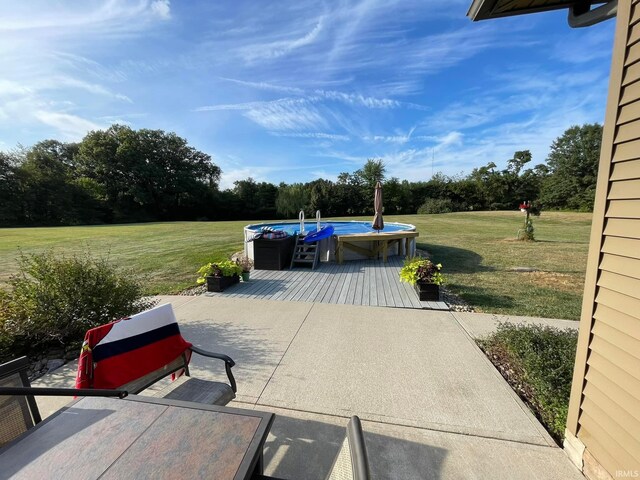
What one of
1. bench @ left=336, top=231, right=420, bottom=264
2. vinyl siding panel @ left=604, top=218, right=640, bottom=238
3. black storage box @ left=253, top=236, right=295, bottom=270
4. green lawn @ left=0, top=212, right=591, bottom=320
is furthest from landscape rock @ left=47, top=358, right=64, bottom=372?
bench @ left=336, top=231, right=420, bottom=264

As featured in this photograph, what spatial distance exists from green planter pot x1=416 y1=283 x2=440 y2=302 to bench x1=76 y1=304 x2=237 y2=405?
3552 mm

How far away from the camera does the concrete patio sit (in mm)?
1723

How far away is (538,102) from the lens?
53.5 feet

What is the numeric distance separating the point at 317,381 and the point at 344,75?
13.0 m

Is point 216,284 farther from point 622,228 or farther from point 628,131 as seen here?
point 628,131

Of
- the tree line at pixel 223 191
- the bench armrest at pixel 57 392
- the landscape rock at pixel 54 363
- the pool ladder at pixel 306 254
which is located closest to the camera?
the bench armrest at pixel 57 392

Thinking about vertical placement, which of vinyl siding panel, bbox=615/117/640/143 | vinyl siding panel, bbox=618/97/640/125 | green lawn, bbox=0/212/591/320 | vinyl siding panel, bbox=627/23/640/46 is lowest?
green lawn, bbox=0/212/591/320

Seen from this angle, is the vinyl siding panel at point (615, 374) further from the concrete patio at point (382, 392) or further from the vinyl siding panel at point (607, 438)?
the concrete patio at point (382, 392)

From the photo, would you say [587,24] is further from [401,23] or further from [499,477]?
[401,23]

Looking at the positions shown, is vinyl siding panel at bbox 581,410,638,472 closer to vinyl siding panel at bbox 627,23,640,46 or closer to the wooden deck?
vinyl siding panel at bbox 627,23,640,46

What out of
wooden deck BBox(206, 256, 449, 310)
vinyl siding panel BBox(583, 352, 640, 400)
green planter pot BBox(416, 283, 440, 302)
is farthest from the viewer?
wooden deck BBox(206, 256, 449, 310)

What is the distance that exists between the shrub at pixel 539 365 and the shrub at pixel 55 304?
4591mm

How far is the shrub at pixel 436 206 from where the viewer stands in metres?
30.4

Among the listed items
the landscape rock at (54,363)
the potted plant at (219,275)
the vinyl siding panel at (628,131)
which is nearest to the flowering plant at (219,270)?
the potted plant at (219,275)
